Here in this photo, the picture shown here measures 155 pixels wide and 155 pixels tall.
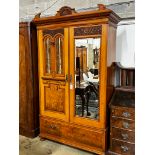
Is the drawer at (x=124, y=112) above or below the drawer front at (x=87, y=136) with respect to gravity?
above

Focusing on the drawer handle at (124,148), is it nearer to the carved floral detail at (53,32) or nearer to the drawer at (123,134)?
the drawer at (123,134)

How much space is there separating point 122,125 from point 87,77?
2.57 ft

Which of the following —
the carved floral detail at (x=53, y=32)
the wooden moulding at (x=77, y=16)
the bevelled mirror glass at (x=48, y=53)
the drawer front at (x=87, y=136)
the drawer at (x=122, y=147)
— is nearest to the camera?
the wooden moulding at (x=77, y=16)

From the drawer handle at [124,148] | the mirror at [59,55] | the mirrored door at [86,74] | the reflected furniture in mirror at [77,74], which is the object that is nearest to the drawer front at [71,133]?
the reflected furniture in mirror at [77,74]

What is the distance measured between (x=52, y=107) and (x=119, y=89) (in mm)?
1053

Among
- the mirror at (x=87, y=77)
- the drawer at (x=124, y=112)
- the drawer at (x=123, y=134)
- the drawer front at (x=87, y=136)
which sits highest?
the mirror at (x=87, y=77)

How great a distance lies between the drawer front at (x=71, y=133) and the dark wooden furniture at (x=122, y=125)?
6.7 inches

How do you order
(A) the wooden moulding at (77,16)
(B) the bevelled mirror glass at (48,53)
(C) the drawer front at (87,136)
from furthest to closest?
(B) the bevelled mirror glass at (48,53) < (C) the drawer front at (87,136) < (A) the wooden moulding at (77,16)

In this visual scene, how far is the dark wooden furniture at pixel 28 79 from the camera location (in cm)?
290

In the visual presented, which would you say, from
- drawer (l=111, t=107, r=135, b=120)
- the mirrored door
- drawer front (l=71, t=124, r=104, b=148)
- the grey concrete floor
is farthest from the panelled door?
drawer (l=111, t=107, r=135, b=120)

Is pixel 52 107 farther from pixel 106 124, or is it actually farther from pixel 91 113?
pixel 106 124
